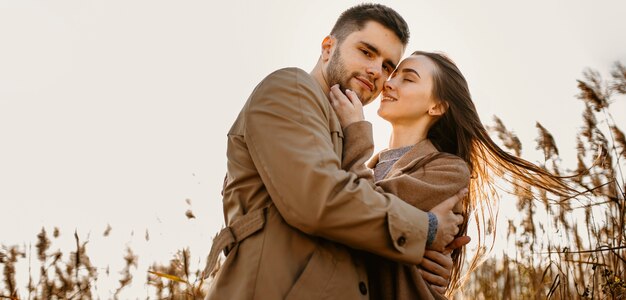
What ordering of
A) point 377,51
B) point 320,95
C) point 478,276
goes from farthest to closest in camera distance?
1. point 478,276
2. point 377,51
3. point 320,95

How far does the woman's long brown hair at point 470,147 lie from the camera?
3.19 metres

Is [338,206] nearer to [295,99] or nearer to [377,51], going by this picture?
[295,99]

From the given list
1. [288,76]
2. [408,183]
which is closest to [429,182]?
[408,183]

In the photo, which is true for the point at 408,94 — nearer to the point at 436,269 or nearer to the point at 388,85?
the point at 388,85

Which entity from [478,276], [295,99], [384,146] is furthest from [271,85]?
[478,276]

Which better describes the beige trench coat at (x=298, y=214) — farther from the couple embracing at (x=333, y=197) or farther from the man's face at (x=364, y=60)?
the man's face at (x=364, y=60)

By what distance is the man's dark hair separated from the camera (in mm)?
3037

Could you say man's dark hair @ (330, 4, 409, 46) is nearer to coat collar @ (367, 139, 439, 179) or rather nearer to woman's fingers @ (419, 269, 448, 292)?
coat collar @ (367, 139, 439, 179)

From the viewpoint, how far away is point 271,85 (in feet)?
7.47

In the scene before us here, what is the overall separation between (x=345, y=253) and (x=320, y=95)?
575 mm

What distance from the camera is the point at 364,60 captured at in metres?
2.97

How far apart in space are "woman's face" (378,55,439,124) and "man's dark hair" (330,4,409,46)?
0.17 m

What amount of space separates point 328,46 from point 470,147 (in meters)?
0.85

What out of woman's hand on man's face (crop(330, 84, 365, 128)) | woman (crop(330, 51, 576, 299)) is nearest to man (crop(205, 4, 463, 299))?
woman's hand on man's face (crop(330, 84, 365, 128))
